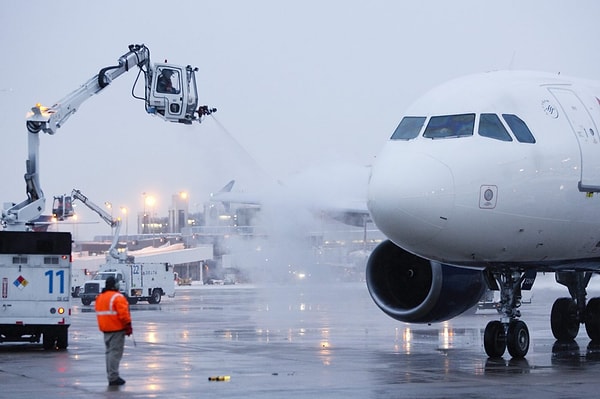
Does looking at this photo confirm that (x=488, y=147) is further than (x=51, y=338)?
No

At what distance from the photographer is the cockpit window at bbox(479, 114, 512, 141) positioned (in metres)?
18.7

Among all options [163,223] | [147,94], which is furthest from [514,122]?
[163,223]

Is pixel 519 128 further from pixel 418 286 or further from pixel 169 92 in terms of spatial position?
pixel 169 92

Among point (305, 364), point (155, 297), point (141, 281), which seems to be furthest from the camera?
point (155, 297)

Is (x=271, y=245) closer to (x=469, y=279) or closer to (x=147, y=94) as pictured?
(x=147, y=94)

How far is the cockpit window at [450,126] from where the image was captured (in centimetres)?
1877

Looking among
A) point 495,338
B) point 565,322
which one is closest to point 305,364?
point 495,338

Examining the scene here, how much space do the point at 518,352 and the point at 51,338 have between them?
9.57 metres

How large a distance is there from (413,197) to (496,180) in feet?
4.51

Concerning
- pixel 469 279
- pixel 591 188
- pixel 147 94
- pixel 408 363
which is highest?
pixel 147 94


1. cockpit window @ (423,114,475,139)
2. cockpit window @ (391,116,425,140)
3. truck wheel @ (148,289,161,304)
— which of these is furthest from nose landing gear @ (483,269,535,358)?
truck wheel @ (148,289,161,304)

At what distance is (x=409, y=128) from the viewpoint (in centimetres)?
1944

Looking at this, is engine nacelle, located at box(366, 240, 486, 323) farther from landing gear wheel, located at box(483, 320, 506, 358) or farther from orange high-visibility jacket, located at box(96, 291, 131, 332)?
orange high-visibility jacket, located at box(96, 291, 131, 332)

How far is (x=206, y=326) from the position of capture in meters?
32.2
